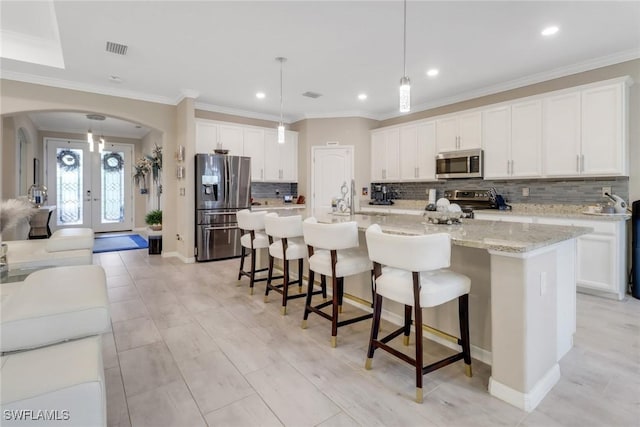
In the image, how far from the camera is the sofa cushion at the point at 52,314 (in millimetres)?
1288

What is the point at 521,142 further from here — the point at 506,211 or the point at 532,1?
the point at 532,1

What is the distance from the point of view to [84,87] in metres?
4.72

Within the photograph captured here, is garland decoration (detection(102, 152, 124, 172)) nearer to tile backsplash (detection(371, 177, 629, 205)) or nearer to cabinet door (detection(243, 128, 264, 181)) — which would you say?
cabinet door (detection(243, 128, 264, 181))

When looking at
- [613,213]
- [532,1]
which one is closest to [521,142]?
[613,213]

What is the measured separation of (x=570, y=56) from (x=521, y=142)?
3.53 ft

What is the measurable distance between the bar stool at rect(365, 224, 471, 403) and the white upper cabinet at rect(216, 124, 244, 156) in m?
4.58

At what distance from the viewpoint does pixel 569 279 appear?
2.22 m

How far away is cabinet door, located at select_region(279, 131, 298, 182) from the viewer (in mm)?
6688

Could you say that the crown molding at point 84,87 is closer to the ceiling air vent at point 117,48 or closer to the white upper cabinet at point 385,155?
the ceiling air vent at point 117,48

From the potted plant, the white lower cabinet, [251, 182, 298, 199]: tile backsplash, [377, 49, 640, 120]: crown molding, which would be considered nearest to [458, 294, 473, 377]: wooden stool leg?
the white lower cabinet

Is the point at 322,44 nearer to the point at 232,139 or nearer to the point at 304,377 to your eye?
the point at 232,139

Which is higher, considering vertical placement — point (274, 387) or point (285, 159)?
point (285, 159)

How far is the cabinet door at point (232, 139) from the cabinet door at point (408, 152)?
3.03m

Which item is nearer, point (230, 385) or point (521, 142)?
point (230, 385)
